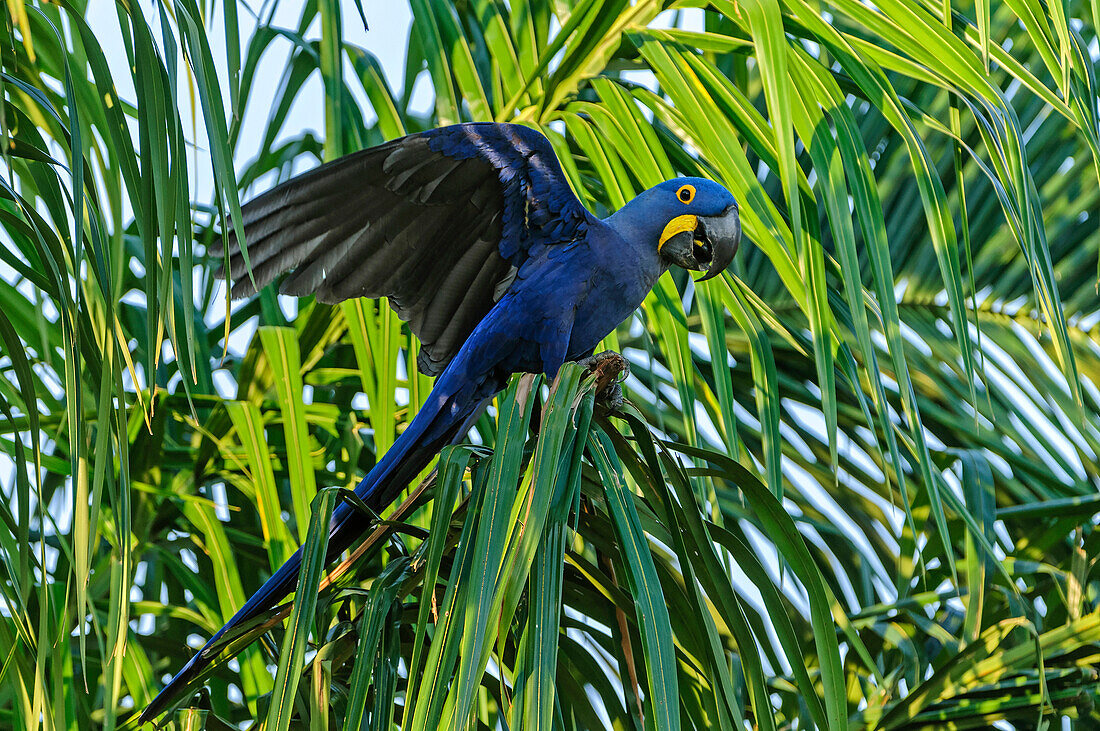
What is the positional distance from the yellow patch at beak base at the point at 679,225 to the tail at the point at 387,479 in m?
0.24

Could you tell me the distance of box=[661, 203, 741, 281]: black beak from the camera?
1128 mm

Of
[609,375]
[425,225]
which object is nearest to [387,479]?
[609,375]

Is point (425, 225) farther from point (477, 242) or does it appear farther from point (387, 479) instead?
point (387, 479)

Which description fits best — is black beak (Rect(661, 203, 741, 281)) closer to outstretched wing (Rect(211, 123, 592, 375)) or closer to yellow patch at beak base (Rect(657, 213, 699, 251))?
yellow patch at beak base (Rect(657, 213, 699, 251))

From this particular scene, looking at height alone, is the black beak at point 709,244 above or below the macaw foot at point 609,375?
above

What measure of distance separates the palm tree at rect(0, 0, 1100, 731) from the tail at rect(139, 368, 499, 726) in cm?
3

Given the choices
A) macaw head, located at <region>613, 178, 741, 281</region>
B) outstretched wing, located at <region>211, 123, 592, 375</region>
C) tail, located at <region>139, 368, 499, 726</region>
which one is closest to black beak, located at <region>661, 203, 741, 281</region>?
macaw head, located at <region>613, 178, 741, 281</region>

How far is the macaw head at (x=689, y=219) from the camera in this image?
3.77 ft

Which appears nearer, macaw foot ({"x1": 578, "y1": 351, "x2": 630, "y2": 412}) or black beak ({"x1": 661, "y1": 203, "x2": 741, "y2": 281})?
macaw foot ({"x1": 578, "y1": 351, "x2": 630, "y2": 412})

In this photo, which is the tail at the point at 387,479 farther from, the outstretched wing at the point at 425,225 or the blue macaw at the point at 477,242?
the outstretched wing at the point at 425,225

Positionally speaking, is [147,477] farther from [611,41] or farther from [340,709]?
[611,41]

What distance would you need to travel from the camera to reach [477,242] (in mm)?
1237

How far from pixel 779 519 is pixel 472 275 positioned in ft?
1.99

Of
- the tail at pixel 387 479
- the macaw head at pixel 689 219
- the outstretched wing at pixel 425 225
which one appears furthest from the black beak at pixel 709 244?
the tail at pixel 387 479
